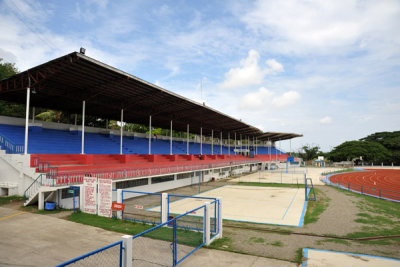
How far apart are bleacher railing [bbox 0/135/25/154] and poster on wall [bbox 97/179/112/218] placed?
28.2ft

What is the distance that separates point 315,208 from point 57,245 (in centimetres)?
1711

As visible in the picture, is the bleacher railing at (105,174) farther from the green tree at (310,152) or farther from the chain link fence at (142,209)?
the green tree at (310,152)

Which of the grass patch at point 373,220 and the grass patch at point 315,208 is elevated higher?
the grass patch at point 373,220

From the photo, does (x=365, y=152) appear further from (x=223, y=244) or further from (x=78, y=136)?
(x=223, y=244)

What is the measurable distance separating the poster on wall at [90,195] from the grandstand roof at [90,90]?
327 inches

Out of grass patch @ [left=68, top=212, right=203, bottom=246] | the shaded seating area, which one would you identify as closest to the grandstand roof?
the shaded seating area

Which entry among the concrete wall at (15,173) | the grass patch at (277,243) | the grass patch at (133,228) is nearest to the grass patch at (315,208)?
the grass patch at (277,243)

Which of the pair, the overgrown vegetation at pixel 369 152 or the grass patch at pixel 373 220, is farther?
the overgrown vegetation at pixel 369 152

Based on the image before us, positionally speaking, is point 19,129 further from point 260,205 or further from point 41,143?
Result: point 260,205

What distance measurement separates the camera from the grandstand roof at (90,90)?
60.6 ft

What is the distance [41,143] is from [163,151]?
2019 centimetres

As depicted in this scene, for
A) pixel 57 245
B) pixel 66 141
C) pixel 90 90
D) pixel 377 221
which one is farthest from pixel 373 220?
pixel 66 141

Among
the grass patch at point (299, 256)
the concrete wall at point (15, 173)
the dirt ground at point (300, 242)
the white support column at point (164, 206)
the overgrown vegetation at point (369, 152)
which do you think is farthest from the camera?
the overgrown vegetation at point (369, 152)

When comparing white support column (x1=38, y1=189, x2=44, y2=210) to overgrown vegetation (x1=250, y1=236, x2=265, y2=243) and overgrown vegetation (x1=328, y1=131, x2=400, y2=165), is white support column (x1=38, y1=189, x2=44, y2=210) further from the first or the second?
overgrown vegetation (x1=328, y1=131, x2=400, y2=165)
